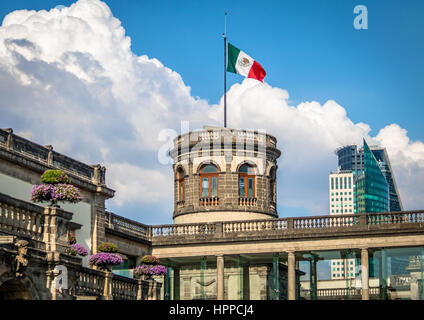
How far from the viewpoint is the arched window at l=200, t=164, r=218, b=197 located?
5419 centimetres

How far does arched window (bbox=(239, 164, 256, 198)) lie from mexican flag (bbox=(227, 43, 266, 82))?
6453mm

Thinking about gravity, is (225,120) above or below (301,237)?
above

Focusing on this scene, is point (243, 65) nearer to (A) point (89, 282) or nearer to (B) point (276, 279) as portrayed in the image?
(B) point (276, 279)

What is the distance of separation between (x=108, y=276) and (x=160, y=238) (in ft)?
68.3

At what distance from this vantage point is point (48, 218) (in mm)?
24516

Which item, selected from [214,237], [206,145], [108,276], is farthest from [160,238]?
[108,276]

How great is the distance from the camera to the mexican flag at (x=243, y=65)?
56.5 metres

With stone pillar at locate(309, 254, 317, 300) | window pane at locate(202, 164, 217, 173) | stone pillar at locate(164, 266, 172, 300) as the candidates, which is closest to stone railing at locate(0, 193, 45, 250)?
stone pillar at locate(164, 266, 172, 300)

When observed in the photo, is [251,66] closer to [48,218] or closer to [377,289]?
[377,289]

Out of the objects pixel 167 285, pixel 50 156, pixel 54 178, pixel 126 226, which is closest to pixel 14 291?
pixel 54 178

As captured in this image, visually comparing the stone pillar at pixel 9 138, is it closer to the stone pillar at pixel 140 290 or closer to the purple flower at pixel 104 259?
the purple flower at pixel 104 259

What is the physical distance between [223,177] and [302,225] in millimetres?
7840
